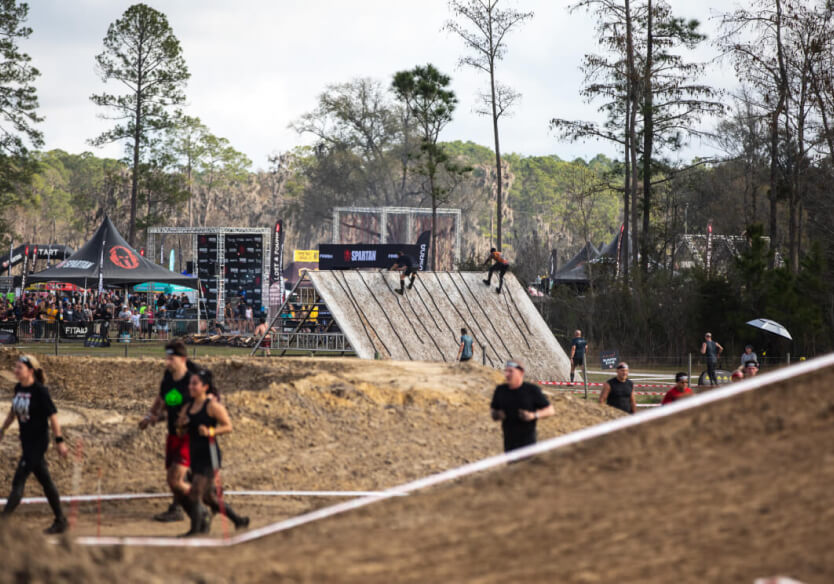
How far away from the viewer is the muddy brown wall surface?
27.3 m

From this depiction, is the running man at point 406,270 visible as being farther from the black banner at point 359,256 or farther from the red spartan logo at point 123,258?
the red spartan logo at point 123,258

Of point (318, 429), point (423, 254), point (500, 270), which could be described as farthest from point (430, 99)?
point (318, 429)

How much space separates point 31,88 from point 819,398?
48277 millimetres

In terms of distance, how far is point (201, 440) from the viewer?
32.7 feet

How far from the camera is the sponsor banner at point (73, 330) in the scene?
35.2 m

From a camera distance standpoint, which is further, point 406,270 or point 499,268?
point 499,268

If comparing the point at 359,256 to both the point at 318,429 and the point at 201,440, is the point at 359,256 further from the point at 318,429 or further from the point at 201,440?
the point at 201,440

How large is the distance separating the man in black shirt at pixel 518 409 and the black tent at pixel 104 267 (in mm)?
30639

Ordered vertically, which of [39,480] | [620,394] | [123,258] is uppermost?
[123,258]

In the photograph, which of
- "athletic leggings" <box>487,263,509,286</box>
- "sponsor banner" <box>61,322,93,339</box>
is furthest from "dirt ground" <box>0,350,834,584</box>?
"sponsor banner" <box>61,322,93,339</box>

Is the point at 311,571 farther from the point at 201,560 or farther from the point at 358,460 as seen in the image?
the point at 358,460

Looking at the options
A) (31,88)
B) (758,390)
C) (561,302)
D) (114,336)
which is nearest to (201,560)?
(758,390)

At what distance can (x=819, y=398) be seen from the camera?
9789 millimetres

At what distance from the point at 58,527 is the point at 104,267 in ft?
95.8
